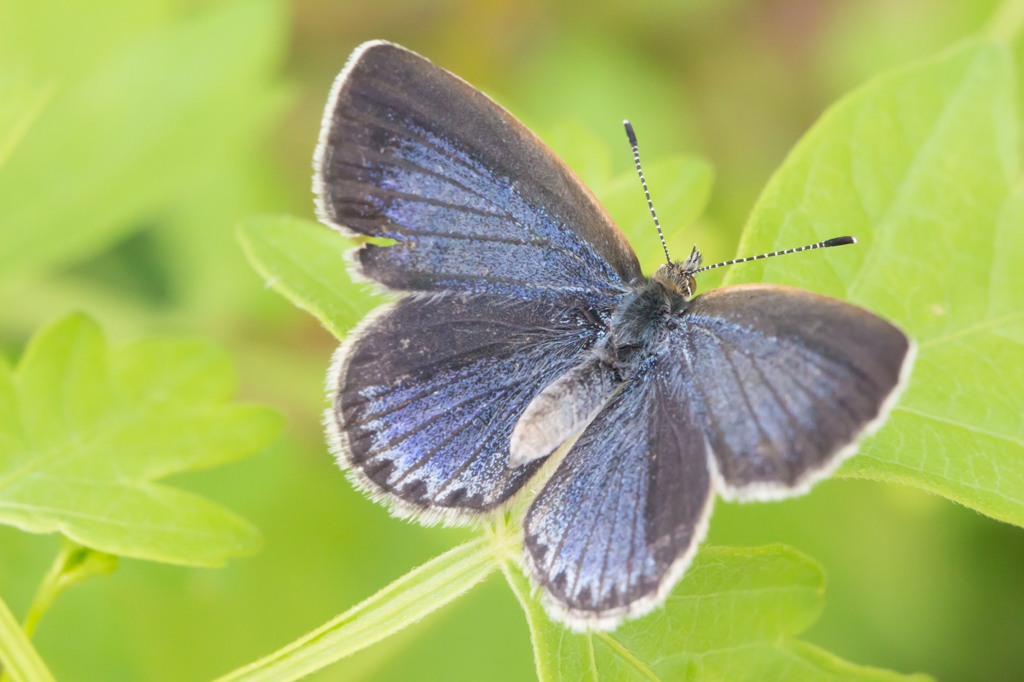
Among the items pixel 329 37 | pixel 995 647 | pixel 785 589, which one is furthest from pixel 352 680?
pixel 329 37

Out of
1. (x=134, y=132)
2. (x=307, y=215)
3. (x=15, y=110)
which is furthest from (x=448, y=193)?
(x=307, y=215)

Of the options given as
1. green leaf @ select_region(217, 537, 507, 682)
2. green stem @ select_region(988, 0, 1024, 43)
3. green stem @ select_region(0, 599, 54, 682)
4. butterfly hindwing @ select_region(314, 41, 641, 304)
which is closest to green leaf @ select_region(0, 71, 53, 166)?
butterfly hindwing @ select_region(314, 41, 641, 304)

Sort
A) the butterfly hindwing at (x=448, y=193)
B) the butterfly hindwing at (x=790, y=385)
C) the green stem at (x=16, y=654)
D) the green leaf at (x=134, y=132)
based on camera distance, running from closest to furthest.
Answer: the butterfly hindwing at (x=790, y=385), the green stem at (x=16, y=654), the butterfly hindwing at (x=448, y=193), the green leaf at (x=134, y=132)

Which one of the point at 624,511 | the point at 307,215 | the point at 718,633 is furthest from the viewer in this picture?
the point at 307,215

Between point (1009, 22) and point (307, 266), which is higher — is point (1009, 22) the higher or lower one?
the lower one

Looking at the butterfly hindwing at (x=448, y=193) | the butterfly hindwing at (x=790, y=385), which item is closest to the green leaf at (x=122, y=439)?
the butterfly hindwing at (x=448, y=193)

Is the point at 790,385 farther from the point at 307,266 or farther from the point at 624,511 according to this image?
the point at 307,266

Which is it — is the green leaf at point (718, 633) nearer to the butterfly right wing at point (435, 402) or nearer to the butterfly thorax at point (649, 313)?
the butterfly right wing at point (435, 402)
